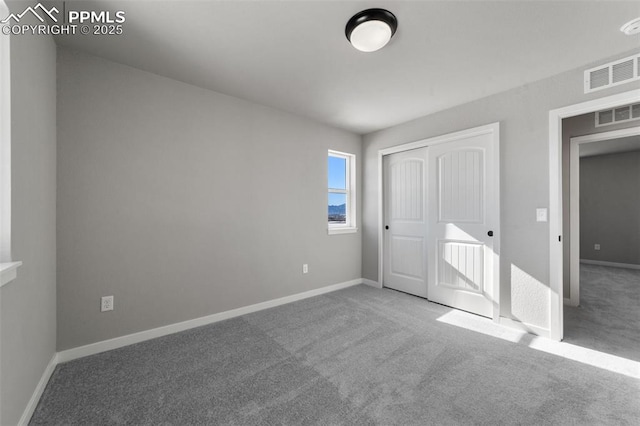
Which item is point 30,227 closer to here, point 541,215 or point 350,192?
point 350,192

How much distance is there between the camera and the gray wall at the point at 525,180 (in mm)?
2553

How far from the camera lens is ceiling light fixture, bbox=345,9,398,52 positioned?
173cm

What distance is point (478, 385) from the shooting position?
1.82 metres

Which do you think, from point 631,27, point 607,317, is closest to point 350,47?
point 631,27

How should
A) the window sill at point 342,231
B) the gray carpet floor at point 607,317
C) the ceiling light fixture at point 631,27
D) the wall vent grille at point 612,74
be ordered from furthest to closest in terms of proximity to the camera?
1. the window sill at point 342,231
2. the gray carpet floor at point 607,317
3. the wall vent grille at point 612,74
4. the ceiling light fixture at point 631,27

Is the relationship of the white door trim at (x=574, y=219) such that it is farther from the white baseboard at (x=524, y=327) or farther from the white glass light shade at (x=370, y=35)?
the white glass light shade at (x=370, y=35)

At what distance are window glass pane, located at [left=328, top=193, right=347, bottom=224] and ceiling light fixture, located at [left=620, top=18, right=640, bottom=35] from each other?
10.6ft

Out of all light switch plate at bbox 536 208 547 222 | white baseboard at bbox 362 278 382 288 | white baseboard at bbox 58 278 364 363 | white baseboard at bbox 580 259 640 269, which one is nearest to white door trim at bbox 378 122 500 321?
white baseboard at bbox 362 278 382 288

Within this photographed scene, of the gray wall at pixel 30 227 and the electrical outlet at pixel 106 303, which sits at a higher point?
the gray wall at pixel 30 227

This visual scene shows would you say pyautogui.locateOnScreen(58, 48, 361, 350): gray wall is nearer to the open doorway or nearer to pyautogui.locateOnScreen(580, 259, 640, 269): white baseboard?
the open doorway

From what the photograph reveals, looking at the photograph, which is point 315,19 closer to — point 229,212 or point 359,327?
point 229,212

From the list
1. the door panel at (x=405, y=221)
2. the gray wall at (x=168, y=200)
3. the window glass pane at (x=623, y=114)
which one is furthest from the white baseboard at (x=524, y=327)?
the window glass pane at (x=623, y=114)

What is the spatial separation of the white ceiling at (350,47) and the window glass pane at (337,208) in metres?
1.67

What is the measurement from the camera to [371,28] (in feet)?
5.85
